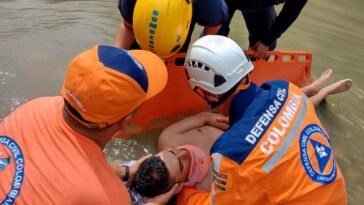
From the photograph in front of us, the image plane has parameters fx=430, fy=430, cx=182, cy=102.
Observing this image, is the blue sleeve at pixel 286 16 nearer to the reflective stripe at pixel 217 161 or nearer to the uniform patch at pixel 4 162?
the reflective stripe at pixel 217 161

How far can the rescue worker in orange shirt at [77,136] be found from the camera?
135cm

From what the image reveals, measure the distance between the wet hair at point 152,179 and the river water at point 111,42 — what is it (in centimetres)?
41

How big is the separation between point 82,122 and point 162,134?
1.21 meters

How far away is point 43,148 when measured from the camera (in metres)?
1.42

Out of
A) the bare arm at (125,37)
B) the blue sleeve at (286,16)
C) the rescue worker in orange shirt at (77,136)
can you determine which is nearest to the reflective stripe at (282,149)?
the rescue worker in orange shirt at (77,136)

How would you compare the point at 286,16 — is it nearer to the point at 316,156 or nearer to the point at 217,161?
the point at 316,156

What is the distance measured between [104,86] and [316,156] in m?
0.95

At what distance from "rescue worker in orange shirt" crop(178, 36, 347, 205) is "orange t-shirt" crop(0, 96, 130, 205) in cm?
51

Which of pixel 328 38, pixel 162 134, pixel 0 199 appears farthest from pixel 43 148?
pixel 328 38

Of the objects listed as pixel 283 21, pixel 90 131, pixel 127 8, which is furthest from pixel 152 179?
pixel 283 21

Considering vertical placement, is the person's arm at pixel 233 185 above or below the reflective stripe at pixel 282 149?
below

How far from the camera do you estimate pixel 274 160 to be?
1.73 metres

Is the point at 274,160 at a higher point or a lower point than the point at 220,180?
higher

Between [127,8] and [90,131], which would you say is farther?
[127,8]
